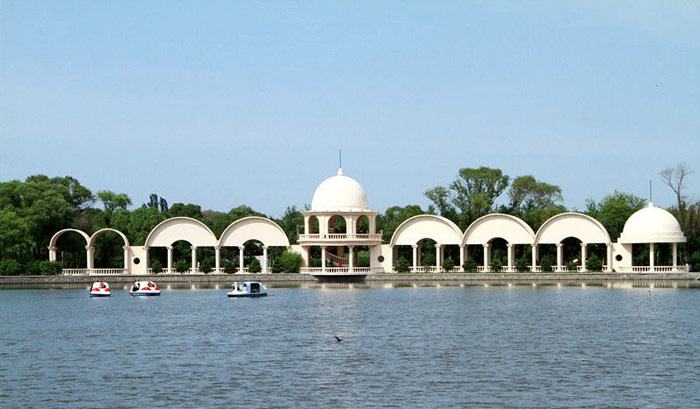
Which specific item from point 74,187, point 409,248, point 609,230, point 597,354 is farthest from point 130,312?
point 74,187

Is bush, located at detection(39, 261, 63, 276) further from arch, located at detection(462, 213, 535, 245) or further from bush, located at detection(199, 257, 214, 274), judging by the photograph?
arch, located at detection(462, 213, 535, 245)

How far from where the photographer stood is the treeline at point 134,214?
68.6 m

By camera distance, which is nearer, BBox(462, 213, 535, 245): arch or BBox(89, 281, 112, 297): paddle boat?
BBox(89, 281, 112, 297): paddle boat

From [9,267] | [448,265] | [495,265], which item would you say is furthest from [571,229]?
[9,267]

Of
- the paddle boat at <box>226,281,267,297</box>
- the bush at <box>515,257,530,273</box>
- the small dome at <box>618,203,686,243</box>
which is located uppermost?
the small dome at <box>618,203,686,243</box>

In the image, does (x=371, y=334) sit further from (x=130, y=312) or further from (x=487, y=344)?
(x=130, y=312)

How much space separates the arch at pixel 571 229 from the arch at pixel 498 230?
1.12 m

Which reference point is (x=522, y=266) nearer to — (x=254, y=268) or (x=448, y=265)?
(x=448, y=265)

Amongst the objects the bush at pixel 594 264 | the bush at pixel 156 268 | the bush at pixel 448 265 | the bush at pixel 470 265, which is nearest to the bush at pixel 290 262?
the bush at pixel 156 268

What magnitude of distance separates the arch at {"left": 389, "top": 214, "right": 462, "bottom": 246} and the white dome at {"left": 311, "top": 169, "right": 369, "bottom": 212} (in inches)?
149

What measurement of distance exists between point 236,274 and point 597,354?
46.2 meters

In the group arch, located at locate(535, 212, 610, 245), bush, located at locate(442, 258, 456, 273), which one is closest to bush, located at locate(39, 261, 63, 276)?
bush, located at locate(442, 258, 456, 273)

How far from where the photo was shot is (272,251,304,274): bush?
69.5m

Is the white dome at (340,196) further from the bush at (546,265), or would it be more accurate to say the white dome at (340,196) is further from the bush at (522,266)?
the bush at (546,265)
